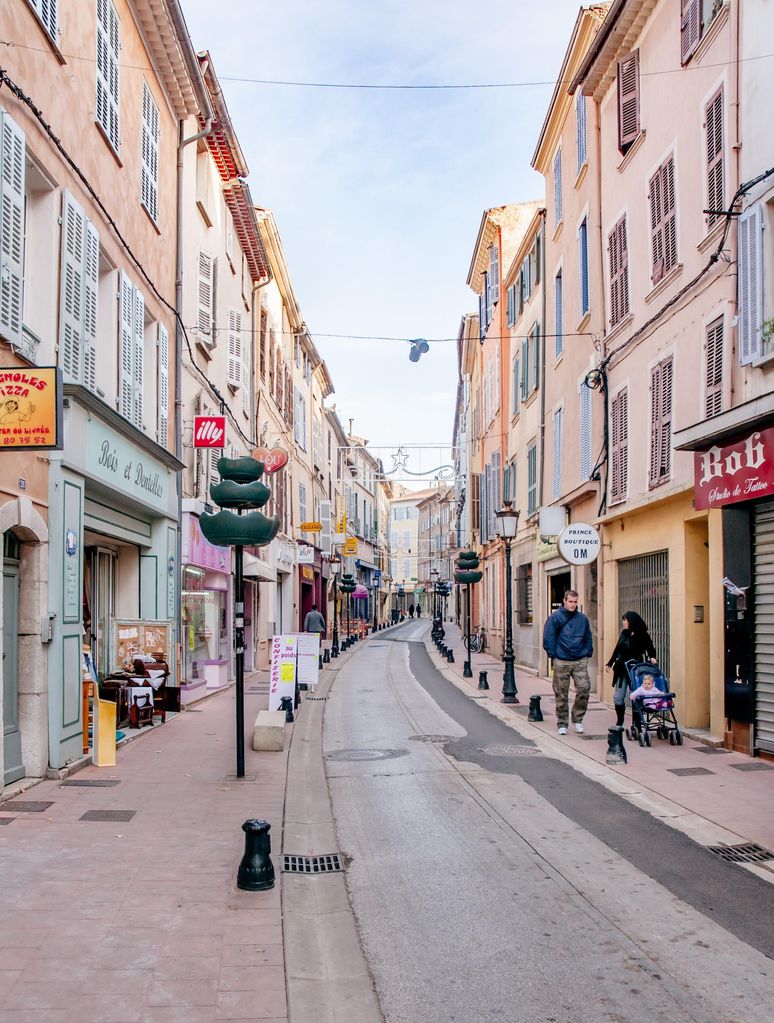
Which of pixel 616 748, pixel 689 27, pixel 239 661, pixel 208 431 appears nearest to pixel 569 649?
pixel 616 748

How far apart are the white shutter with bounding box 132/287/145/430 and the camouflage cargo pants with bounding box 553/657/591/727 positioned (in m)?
6.69

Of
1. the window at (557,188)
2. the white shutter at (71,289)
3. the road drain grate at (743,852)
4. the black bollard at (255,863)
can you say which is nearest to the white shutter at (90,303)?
the white shutter at (71,289)

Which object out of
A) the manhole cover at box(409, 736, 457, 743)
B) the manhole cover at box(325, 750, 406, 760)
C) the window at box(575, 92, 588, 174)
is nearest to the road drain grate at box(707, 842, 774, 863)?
the manhole cover at box(325, 750, 406, 760)

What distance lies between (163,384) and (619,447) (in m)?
7.46

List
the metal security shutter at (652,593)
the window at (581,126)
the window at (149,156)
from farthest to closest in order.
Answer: the window at (581,126) → the window at (149,156) → the metal security shutter at (652,593)

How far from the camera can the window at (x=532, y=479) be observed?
25.2 m

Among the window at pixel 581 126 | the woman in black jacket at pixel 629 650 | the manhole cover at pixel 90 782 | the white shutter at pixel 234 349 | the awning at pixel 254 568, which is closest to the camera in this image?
the manhole cover at pixel 90 782

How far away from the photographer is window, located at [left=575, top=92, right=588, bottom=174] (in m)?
19.3

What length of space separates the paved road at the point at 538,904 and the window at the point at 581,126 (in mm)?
13206

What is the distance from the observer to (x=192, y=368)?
18047mm

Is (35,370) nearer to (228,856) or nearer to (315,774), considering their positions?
(228,856)

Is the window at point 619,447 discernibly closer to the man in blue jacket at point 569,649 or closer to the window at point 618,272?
the window at point 618,272

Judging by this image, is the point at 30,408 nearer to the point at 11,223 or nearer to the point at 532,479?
the point at 11,223

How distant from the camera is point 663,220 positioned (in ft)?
47.0
